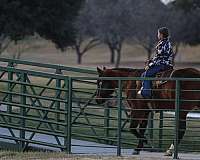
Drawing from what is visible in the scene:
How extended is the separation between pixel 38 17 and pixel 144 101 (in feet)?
62.9

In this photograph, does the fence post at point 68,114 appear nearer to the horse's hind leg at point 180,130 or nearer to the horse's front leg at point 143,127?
the horse's front leg at point 143,127

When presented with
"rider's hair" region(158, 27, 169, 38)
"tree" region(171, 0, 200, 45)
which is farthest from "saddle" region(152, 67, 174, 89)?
"tree" region(171, 0, 200, 45)

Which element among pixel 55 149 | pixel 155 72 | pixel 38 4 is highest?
pixel 38 4

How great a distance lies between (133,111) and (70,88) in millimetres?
1523

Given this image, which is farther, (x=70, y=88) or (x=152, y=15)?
(x=152, y=15)

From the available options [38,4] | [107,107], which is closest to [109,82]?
[107,107]

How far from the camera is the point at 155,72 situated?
12234 mm

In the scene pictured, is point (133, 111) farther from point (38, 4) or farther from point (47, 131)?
point (38, 4)

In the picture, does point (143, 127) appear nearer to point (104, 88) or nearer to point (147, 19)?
point (104, 88)

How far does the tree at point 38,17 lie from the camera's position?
29875 mm

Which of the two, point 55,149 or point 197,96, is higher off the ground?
point 197,96

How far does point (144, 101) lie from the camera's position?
12422 millimetres

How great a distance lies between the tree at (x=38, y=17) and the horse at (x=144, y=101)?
1725 cm

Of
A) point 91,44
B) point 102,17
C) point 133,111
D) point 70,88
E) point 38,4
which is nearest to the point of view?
point 70,88
